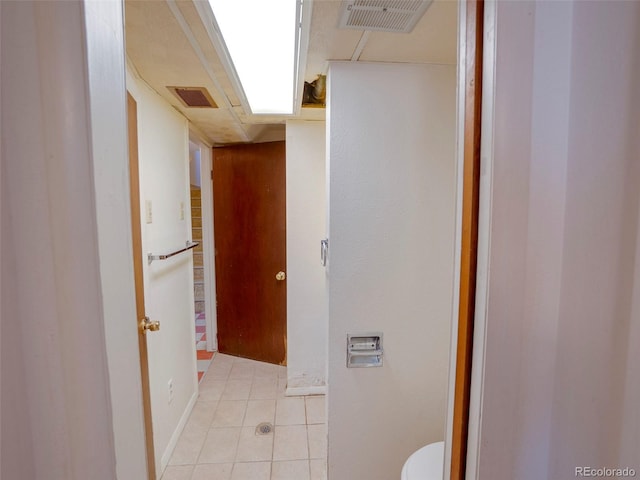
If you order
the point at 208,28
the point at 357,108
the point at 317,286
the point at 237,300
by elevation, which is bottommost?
the point at 237,300

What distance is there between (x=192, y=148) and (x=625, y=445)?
385cm

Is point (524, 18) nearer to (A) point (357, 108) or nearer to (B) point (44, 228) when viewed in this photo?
(B) point (44, 228)

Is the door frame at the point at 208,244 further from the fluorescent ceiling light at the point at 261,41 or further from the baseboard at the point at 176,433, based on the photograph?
the fluorescent ceiling light at the point at 261,41

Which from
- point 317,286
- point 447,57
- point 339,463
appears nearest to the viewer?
point 447,57

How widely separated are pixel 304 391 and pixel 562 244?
2.20 meters

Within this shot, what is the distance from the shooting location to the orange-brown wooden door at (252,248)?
8.13 feet

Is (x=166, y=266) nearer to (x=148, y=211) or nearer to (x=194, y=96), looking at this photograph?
(x=148, y=211)

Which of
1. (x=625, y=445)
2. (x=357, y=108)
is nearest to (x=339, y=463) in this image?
(x=625, y=445)

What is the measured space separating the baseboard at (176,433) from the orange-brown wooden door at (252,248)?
0.68 m

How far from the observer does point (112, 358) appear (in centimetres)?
41

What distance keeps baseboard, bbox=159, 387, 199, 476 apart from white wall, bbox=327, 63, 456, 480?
3.11 feet

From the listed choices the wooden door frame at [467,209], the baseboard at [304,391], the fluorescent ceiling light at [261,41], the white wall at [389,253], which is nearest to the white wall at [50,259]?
the wooden door frame at [467,209]

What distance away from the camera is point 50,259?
375 mm

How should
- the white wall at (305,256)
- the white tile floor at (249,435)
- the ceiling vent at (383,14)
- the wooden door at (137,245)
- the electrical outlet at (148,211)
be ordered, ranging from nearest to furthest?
the ceiling vent at (383,14)
the wooden door at (137,245)
the electrical outlet at (148,211)
the white tile floor at (249,435)
the white wall at (305,256)
